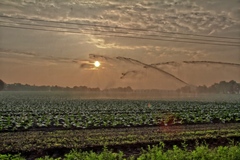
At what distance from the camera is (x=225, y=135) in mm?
18234

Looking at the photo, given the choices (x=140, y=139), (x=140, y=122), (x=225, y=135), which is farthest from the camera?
(x=140, y=122)

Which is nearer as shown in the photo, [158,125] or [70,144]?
[70,144]

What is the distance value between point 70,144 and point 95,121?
36.3 feet

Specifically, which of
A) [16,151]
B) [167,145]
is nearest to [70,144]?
[16,151]

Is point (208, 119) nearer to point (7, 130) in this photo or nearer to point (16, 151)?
point (7, 130)

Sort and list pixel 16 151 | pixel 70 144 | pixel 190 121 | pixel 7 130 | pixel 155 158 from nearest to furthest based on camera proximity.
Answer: pixel 155 158 < pixel 16 151 < pixel 70 144 < pixel 7 130 < pixel 190 121

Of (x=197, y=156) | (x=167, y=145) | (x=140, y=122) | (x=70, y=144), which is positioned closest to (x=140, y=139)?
(x=167, y=145)

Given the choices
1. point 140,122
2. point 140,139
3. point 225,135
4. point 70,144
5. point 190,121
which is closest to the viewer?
point 70,144

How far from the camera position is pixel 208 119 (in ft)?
94.0

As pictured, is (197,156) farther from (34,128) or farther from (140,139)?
(34,128)

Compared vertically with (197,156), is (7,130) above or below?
below

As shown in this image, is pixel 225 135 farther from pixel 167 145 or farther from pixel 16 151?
pixel 16 151

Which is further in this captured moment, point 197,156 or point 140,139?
point 140,139

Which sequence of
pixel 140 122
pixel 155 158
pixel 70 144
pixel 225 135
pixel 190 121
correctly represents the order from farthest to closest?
pixel 190 121, pixel 140 122, pixel 225 135, pixel 70 144, pixel 155 158
